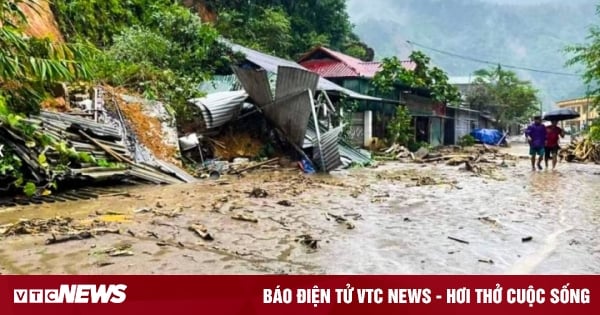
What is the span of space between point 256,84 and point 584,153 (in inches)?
571

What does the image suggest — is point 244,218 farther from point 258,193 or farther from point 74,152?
point 74,152

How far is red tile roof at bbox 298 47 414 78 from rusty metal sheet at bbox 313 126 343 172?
14542 millimetres

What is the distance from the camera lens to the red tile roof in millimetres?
28812

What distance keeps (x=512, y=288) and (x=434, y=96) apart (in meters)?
28.9

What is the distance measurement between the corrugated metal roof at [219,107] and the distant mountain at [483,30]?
118872mm

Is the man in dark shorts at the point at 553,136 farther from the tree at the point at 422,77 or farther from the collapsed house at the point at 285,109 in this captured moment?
the tree at the point at 422,77

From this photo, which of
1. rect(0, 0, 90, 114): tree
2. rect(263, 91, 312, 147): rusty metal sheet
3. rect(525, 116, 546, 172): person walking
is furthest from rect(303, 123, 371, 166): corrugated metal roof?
rect(0, 0, 90, 114): tree

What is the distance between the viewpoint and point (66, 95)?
37.6ft

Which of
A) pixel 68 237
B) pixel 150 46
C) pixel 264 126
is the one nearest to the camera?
pixel 68 237

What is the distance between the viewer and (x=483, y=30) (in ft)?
550

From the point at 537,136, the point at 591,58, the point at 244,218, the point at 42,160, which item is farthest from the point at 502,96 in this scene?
the point at 42,160

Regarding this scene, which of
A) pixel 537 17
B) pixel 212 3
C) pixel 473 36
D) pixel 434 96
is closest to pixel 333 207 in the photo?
pixel 434 96

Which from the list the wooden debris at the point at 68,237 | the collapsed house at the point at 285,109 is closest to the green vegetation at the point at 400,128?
the collapsed house at the point at 285,109

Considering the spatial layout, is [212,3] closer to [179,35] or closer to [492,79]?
[179,35]
